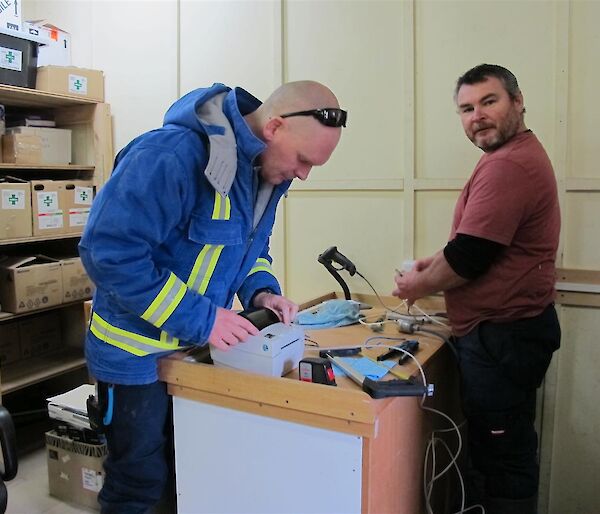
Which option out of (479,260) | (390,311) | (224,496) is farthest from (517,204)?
(224,496)

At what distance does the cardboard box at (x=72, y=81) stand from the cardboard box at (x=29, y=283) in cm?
87

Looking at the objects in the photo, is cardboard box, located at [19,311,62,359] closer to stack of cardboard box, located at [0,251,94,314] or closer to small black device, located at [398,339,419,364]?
Result: stack of cardboard box, located at [0,251,94,314]

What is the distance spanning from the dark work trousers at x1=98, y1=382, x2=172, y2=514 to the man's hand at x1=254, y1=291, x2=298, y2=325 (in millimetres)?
360

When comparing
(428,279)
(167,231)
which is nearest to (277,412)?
(167,231)

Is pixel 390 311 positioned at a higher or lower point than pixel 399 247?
lower

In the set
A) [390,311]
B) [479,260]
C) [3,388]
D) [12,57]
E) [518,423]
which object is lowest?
[3,388]

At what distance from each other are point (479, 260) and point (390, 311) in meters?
0.68

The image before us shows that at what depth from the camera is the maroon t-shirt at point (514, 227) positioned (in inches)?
63.3

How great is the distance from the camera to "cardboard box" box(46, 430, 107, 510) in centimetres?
218

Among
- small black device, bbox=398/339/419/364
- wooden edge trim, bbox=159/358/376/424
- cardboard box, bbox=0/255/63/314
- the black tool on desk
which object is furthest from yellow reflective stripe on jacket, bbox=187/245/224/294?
cardboard box, bbox=0/255/63/314

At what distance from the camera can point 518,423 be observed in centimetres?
172

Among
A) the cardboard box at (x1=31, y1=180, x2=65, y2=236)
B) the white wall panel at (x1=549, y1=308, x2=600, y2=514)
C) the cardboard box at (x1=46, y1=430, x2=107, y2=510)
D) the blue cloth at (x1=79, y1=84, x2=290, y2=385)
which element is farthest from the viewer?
the cardboard box at (x1=31, y1=180, x2=65, y2=236)

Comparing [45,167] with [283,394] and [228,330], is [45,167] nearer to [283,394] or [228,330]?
[228,330]

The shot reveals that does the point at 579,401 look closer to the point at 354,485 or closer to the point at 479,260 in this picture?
the point at 479,260
